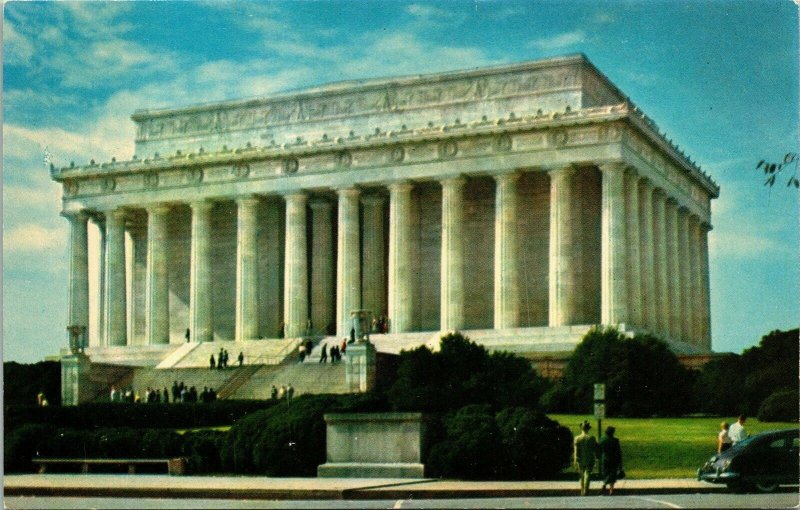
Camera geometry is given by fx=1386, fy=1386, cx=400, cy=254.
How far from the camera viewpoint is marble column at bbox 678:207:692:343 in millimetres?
84938

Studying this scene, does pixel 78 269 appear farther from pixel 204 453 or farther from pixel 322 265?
pixel 204 453

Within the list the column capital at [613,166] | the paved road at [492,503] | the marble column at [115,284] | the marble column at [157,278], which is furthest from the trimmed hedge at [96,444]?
the marble column at [115,284]

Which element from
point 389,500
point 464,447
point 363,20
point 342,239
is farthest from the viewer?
point 342,239

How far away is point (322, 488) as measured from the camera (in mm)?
32531

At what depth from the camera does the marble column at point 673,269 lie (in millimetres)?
81938

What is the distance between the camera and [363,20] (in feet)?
166

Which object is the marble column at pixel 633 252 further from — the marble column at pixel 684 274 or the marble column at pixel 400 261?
the marble column at pixel 400 261

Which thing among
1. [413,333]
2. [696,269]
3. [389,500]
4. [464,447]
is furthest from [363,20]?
[696,269]

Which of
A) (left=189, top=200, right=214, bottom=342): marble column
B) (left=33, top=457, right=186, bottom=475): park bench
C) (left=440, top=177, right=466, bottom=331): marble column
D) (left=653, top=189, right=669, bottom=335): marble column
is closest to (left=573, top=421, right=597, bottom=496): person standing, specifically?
(left=33, top=457, right=186, bottom=475): park bench

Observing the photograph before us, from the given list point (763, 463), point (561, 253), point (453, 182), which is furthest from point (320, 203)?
point (763, 463)

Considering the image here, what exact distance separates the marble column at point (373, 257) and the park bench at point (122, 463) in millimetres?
41605

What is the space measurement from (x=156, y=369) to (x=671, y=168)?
32.6 metres

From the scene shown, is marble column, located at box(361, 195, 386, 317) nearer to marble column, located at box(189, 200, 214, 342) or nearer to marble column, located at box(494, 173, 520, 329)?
marble column, located at box(494, 173, 520, 329)

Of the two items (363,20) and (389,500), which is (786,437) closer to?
(389,500)
